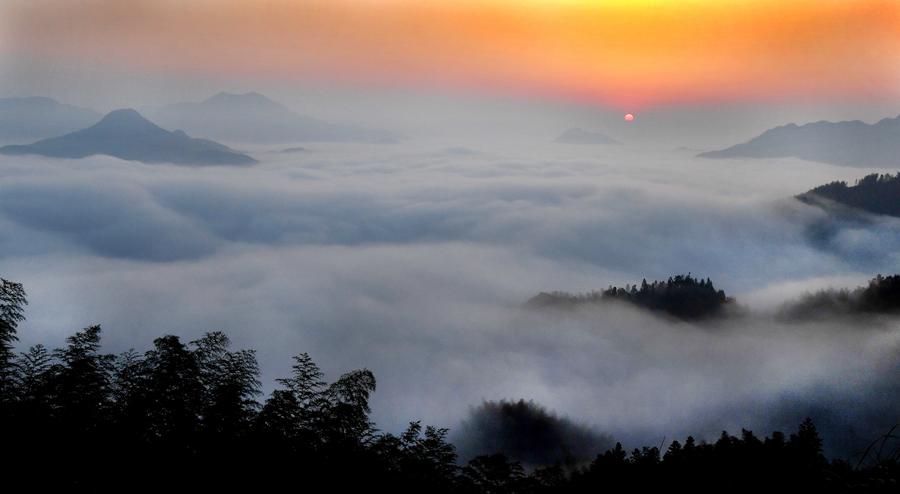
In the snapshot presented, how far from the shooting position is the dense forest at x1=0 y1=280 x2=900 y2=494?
25.3m

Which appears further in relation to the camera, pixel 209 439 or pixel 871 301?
pixel 871 301

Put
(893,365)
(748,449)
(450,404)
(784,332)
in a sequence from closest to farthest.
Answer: (748,449) < (893,365) < (450,404) < (784,332)

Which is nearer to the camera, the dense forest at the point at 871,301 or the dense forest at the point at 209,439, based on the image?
the dense forest at the point at 209,439

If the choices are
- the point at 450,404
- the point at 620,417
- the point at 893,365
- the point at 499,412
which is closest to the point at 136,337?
the point at 450,404

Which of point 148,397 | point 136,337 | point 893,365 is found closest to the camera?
point 148,397

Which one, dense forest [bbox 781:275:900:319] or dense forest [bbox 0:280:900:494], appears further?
dense forest [bbox 781:275:900:319]

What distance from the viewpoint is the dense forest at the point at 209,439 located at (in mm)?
25266

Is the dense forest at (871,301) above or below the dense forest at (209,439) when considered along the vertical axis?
above

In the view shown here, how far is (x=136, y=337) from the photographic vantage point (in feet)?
579

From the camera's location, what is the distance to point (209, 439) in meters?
27.3

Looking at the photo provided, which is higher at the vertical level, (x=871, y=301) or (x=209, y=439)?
(x=871, y=301)

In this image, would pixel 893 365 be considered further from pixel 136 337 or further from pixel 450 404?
pixel 136 337

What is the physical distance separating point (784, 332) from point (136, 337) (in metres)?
193

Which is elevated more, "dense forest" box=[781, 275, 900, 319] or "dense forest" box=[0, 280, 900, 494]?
"dense forest" box=[781, 275, 900, 319]
